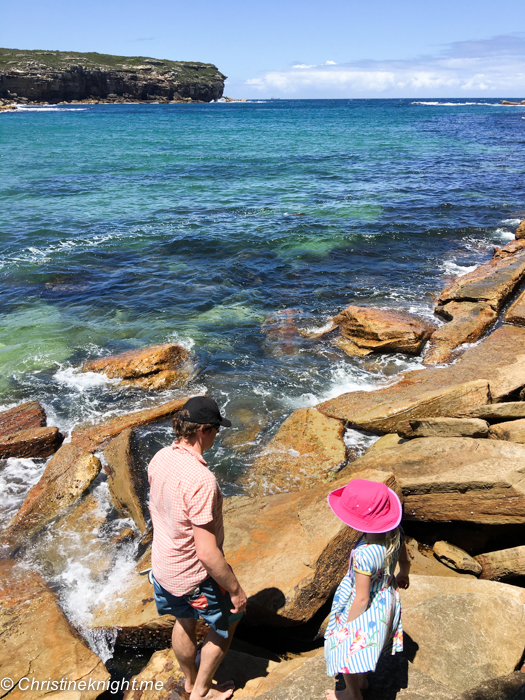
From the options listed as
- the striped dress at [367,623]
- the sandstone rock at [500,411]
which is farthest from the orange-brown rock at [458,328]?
the striped dress at [367,623]

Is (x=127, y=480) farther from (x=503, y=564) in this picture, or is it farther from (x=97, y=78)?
(x=97, y=78)

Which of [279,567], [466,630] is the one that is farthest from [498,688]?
[279,567]

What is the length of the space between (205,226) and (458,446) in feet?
50.2

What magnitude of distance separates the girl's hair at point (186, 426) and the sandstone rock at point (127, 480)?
3.01 metres

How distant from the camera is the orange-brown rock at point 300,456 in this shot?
20.0 ft

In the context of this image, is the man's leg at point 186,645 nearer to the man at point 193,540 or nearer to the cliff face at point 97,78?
the man at point 193,540

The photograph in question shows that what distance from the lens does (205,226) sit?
60.8 feet

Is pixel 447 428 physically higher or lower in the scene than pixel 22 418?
higher

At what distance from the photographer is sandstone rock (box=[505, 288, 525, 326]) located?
9.41m

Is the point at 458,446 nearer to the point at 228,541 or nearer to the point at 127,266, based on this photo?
the point at 228,541

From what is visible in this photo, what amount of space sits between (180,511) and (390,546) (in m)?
1.24

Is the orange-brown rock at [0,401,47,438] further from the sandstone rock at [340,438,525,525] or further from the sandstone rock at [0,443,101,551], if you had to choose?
the sandstone rock at [340,438,525,525]

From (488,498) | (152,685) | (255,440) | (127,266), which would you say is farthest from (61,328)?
(488,498)

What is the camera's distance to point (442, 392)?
6492mm
